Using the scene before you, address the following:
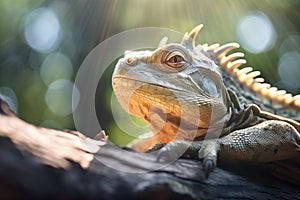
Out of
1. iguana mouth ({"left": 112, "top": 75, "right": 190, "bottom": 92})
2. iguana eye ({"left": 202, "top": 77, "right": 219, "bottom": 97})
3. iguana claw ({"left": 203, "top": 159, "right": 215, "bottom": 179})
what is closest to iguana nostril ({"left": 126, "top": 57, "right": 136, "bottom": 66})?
iguana mouth ({"left": 112, "top": 75, "right": 190, "bottom": 92})

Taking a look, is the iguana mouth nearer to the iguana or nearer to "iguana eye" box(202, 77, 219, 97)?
the iguana

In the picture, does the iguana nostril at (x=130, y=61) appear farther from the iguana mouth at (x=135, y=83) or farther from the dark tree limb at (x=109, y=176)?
the dark tree limb at (x=109, y=176)

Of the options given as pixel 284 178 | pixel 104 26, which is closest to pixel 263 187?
pixel 284 178

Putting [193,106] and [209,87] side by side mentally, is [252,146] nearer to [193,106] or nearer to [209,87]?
[193,106]

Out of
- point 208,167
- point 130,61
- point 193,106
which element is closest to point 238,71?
point 193,106

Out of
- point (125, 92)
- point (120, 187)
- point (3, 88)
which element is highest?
point (125, 92)

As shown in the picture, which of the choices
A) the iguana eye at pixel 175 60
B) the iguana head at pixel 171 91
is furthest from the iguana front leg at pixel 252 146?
the iguana eye at pixel 175 60

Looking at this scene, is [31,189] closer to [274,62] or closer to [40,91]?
[40,91]
